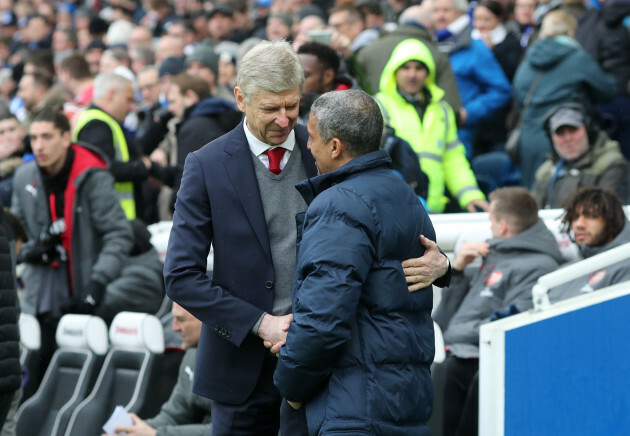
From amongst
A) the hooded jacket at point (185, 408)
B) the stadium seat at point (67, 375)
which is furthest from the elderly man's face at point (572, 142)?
the stadium seat at point (67, 375)

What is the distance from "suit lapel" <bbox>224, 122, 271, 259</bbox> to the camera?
3.88 metres

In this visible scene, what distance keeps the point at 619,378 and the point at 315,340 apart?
1630 millimetres

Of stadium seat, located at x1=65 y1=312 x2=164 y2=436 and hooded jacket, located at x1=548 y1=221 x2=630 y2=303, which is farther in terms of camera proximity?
stadium seat, located at x1=65 y1=312 x2=164 y2=436

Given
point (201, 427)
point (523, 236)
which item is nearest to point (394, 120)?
point (523, 236)

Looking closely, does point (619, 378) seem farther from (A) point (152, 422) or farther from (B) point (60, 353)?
(B) point (60, 353)

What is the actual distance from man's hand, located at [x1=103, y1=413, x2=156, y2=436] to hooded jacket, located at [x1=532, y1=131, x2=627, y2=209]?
3.22 m

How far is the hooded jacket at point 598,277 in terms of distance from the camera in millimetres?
5453

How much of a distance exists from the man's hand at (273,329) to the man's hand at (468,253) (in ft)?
8.83

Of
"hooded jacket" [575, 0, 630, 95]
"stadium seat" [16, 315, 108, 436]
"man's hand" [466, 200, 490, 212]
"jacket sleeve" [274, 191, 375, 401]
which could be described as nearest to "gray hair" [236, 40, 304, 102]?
"jacket sleeve" [274, 191, 375, 401]

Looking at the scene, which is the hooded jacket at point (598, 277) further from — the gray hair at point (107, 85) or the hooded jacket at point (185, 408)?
the gray hair at point (107, 85)

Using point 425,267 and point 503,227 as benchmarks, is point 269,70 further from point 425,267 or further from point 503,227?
point 503,227

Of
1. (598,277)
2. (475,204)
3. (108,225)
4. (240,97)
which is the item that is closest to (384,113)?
(475,204)

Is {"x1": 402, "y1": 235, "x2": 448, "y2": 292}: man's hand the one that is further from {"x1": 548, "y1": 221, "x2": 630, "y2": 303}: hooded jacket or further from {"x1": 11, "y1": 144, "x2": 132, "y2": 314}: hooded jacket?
{"x1": 11, "y1": 144, "x2": 132, "y2": 314}: hooded jacket

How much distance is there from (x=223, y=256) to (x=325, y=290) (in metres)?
0.60
